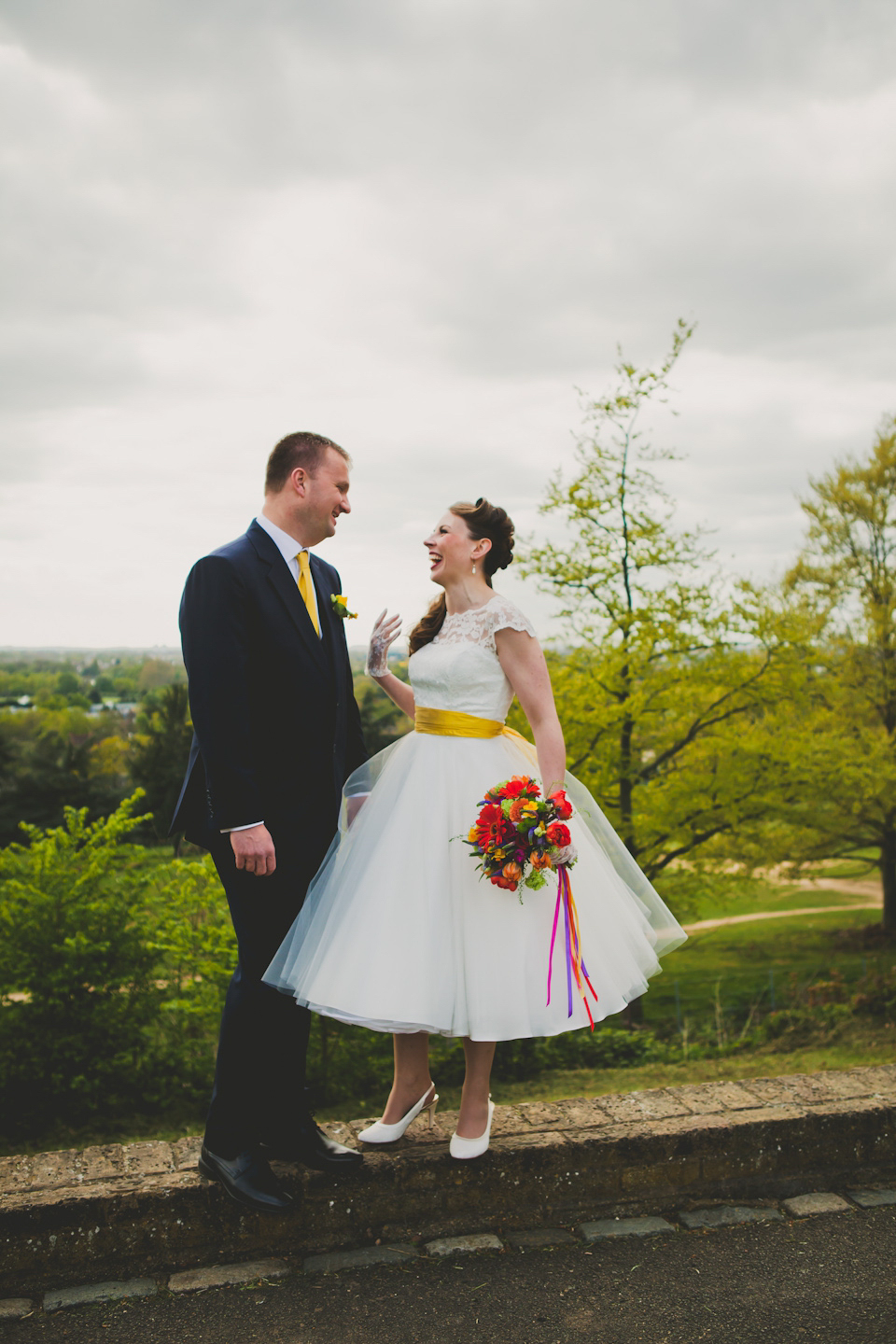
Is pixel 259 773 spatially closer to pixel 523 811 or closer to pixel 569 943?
pixel 523 811

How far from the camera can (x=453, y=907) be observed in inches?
113

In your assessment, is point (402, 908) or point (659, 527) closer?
point (402, 908)

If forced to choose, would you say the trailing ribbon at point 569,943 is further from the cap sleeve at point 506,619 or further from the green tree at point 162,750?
the green tree at point 162,750

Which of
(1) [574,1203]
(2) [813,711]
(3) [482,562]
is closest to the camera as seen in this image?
(1) [574,1203]

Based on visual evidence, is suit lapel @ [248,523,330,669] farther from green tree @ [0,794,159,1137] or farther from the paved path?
the paved path

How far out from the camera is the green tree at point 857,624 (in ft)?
55.8

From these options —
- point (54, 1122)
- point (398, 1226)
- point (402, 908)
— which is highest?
point (402, 908)

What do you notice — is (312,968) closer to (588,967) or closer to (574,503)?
(588,967)

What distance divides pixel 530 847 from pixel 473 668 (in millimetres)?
719

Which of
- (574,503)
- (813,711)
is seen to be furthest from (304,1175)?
(813,711)

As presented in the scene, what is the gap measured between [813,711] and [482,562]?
14.4 m

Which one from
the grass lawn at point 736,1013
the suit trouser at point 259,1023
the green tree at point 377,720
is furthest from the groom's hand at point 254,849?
the green tree at point 377,720

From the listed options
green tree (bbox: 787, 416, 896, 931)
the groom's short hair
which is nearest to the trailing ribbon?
the groom's short hair

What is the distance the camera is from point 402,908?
9.33 ft
